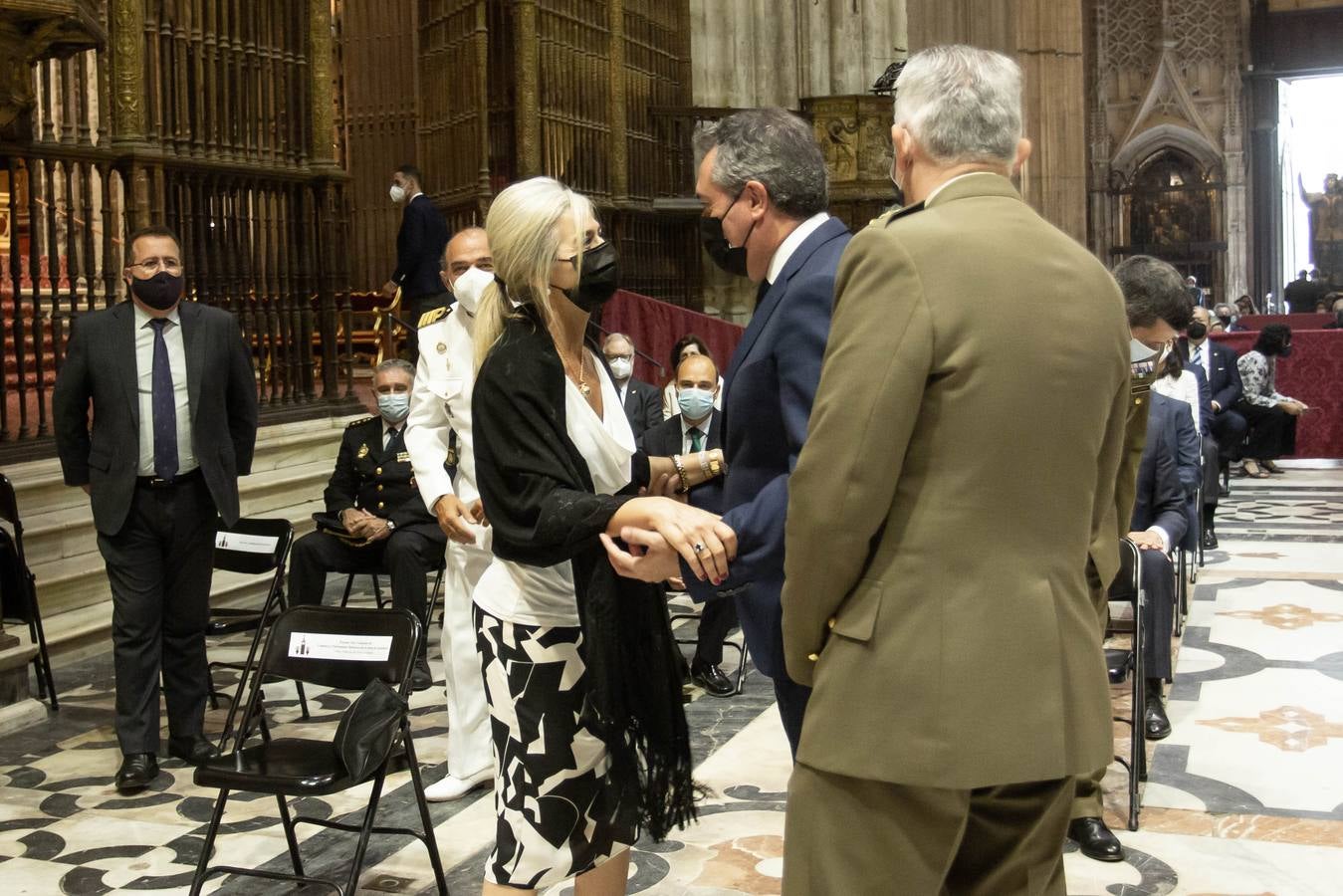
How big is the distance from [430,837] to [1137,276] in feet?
8.20

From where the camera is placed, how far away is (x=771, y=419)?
2244 mm

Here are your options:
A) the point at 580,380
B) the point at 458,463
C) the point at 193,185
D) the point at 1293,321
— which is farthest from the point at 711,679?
the point at 1293,321

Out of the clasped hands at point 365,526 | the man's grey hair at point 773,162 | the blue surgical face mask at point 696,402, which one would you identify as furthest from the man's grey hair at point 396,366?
the man's grey hair at point 773,162

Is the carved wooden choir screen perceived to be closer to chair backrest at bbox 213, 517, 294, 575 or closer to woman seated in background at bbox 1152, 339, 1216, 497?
chair backrest at bbox 213, 517, 294, 575

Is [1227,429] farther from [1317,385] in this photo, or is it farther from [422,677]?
[422,677]

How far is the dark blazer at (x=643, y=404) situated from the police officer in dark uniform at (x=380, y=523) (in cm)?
120

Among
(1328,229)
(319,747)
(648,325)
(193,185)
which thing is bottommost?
(319,747)

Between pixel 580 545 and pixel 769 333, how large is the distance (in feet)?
1.66

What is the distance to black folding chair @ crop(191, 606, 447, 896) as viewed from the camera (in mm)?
3535

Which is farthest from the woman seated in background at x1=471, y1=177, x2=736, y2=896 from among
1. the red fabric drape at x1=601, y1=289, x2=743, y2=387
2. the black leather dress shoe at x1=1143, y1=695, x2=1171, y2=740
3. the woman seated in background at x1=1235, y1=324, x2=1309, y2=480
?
the woman seated in background at x1=1235, y1=324, x2=1309, y2=480

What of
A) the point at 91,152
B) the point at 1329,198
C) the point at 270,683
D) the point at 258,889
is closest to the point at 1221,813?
the point at 258,889

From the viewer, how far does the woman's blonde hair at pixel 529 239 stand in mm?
2674

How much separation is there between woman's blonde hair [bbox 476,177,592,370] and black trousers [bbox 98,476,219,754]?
111 inches

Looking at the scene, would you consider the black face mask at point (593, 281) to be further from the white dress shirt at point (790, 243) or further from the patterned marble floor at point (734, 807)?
the patterned marble floor at point (734, 807)
